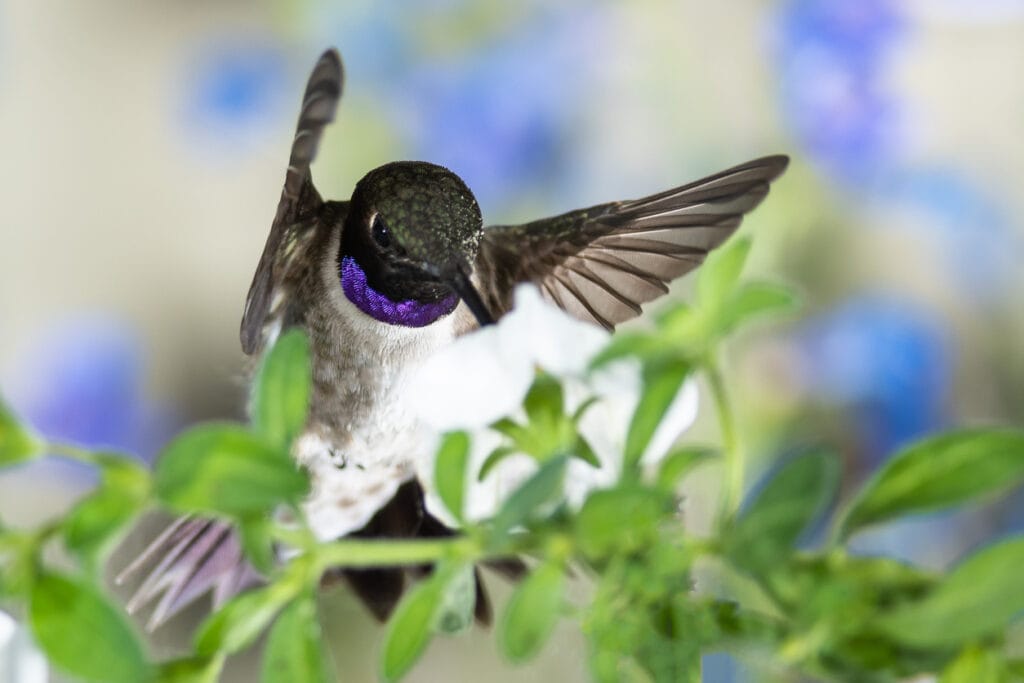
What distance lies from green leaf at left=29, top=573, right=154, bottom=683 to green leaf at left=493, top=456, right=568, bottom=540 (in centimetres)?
6

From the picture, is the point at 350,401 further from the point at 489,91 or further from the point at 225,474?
the point at 489,91

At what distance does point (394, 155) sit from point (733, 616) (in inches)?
49.3

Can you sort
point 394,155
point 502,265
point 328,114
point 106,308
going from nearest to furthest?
1. point 328,114
2. point 502,265
3. point 394,155
4. point 106,308

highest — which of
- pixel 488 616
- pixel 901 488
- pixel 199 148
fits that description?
pixel 199 148

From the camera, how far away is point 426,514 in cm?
43

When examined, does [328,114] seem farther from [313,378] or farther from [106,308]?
[106,308]

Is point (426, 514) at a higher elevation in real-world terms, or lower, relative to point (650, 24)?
lower

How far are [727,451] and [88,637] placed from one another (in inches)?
4.4

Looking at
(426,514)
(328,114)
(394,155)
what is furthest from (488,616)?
(394,155)

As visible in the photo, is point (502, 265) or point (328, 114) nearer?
point (328, 114)

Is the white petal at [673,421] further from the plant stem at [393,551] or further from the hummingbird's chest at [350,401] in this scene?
the hummingbird's chest at [350,401]

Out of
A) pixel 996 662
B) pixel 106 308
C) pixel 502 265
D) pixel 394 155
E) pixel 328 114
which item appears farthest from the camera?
pixel 106 308

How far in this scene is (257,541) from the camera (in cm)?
19

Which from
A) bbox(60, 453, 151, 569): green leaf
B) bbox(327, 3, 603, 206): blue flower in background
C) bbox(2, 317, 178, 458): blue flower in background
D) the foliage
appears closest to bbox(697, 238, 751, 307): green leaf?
the foliage
